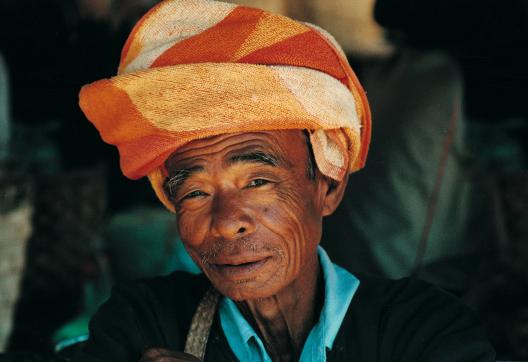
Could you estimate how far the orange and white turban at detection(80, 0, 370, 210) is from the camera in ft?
6.37

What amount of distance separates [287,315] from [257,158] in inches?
18.0

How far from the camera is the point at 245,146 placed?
2.08 metres

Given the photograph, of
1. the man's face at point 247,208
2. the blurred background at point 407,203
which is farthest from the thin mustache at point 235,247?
the blurred background at point 407,203

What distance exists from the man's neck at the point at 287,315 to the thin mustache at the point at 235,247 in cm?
18

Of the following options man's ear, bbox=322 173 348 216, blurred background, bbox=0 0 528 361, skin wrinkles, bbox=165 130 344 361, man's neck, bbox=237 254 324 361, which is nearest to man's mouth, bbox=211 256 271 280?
skin wrinkles, bbox=165 130 344 361

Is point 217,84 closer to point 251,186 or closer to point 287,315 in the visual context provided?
point 251,186

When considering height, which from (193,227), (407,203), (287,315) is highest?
(193,227)

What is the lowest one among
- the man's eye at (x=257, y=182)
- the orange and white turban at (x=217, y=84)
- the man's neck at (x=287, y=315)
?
the man's neck at (x=287, y=315)

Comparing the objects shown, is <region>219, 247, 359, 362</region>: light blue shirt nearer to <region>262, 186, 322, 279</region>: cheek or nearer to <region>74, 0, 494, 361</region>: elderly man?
<region>74, 0, 494, 361</region>: elderly man

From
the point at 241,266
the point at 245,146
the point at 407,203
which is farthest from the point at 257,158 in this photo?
the point at 407,203

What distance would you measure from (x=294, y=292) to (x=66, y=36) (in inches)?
131

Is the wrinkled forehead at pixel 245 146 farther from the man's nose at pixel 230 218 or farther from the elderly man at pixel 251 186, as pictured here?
the man's nose at pixel 230 218

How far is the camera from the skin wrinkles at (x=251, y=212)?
2.04 meters

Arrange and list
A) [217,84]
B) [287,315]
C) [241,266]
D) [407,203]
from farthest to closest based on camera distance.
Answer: [407,203]
[287,315]
[241,266]
[217,84]
